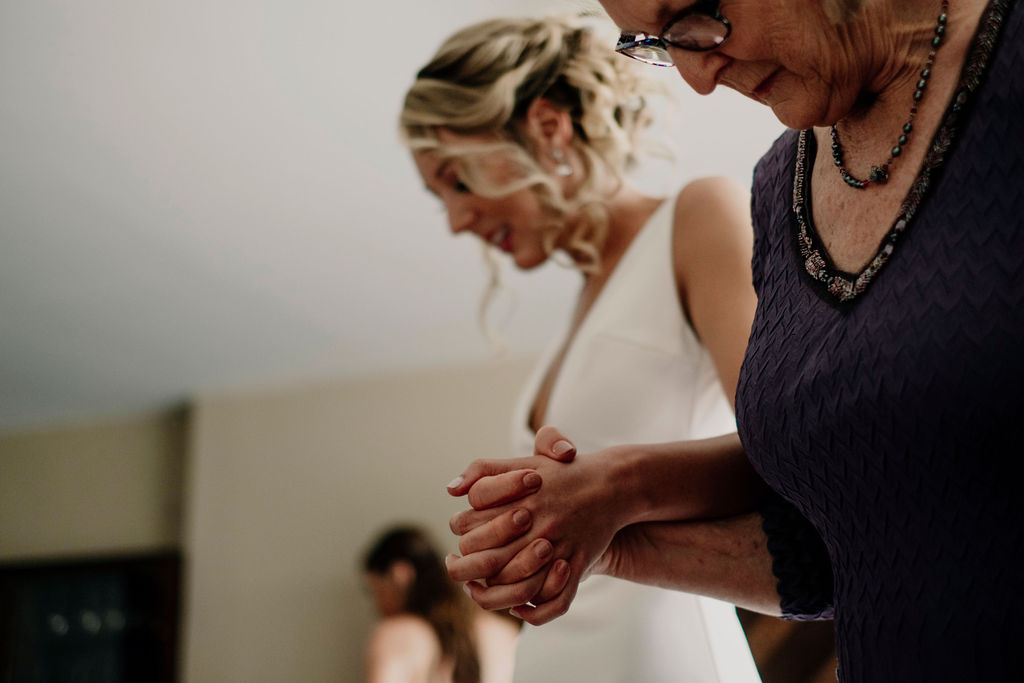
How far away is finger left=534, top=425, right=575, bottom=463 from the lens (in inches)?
31.1

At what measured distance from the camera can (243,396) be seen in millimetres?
5910

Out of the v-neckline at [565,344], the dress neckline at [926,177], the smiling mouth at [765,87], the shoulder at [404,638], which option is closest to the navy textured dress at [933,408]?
the dress neckline at [926,177]

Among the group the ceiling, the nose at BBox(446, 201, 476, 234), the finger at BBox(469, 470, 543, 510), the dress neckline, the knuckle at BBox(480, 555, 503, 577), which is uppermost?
the ceiling

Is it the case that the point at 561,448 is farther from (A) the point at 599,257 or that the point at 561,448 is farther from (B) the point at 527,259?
(B) the point at 527,259

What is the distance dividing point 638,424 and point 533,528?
1.34ft

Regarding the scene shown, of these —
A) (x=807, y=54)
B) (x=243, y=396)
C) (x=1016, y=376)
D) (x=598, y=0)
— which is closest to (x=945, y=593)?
(x=1016, y=376)

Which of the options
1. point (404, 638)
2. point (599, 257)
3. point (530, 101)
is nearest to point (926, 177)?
point (599, 257)

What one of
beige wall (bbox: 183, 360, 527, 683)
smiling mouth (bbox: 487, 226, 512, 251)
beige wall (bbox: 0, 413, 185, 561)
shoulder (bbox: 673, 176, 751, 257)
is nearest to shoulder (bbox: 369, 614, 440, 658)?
beige wall (bbox: 183, 360, 527, 683)

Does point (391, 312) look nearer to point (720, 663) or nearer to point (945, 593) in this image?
point (720, 663)

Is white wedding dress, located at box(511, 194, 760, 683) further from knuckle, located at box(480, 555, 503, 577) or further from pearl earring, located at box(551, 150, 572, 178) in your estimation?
knuckle, located at box(480, 555, 503, 577)

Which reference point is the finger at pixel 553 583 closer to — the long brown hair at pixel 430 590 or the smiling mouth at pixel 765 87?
the smiling mouth at pixel 765 87

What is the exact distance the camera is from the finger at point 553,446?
789 millimetres

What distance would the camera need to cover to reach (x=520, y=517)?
2.40ft

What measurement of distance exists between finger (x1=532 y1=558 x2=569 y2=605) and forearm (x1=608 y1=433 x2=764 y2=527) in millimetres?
83
